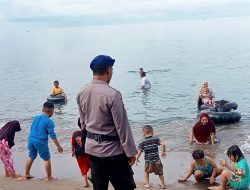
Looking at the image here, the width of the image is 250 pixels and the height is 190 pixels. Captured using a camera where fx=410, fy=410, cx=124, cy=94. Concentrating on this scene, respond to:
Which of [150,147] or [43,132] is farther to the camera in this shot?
[43,132]

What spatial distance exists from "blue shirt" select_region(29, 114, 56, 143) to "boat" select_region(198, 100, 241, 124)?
8040 millimetres

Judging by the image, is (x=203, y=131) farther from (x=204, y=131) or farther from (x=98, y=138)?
(x=98, y=138)

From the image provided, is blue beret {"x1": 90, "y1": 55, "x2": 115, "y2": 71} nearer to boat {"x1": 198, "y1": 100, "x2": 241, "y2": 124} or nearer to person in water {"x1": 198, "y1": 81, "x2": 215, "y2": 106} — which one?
boat {"x1": 198, "y1": 100, "x2": 241, "y2": 124}

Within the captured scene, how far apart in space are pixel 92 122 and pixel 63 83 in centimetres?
2924

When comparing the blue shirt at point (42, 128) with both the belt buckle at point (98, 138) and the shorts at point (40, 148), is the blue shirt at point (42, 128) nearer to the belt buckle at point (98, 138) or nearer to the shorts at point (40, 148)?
the shorts at point (40, 148)

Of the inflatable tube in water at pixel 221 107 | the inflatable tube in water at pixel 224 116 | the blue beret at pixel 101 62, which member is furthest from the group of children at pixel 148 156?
the inflatable tube in water at pixel 221 107

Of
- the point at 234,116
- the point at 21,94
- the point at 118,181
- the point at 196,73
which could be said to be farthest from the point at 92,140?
the point at 196,73

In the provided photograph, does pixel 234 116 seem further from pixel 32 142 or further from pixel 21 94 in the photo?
pixel 21 94

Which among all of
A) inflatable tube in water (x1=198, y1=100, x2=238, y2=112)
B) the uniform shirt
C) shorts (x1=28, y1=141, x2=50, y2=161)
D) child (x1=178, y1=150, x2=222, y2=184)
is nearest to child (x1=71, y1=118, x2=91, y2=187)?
shorts (x1=28, y1=141, x2=50, y2=161)

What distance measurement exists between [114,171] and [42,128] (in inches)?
137

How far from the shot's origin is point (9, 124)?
29.0ft

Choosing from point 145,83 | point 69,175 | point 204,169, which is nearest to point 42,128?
point 69,175

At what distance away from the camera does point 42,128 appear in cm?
802

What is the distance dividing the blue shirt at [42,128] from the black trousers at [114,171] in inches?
120
